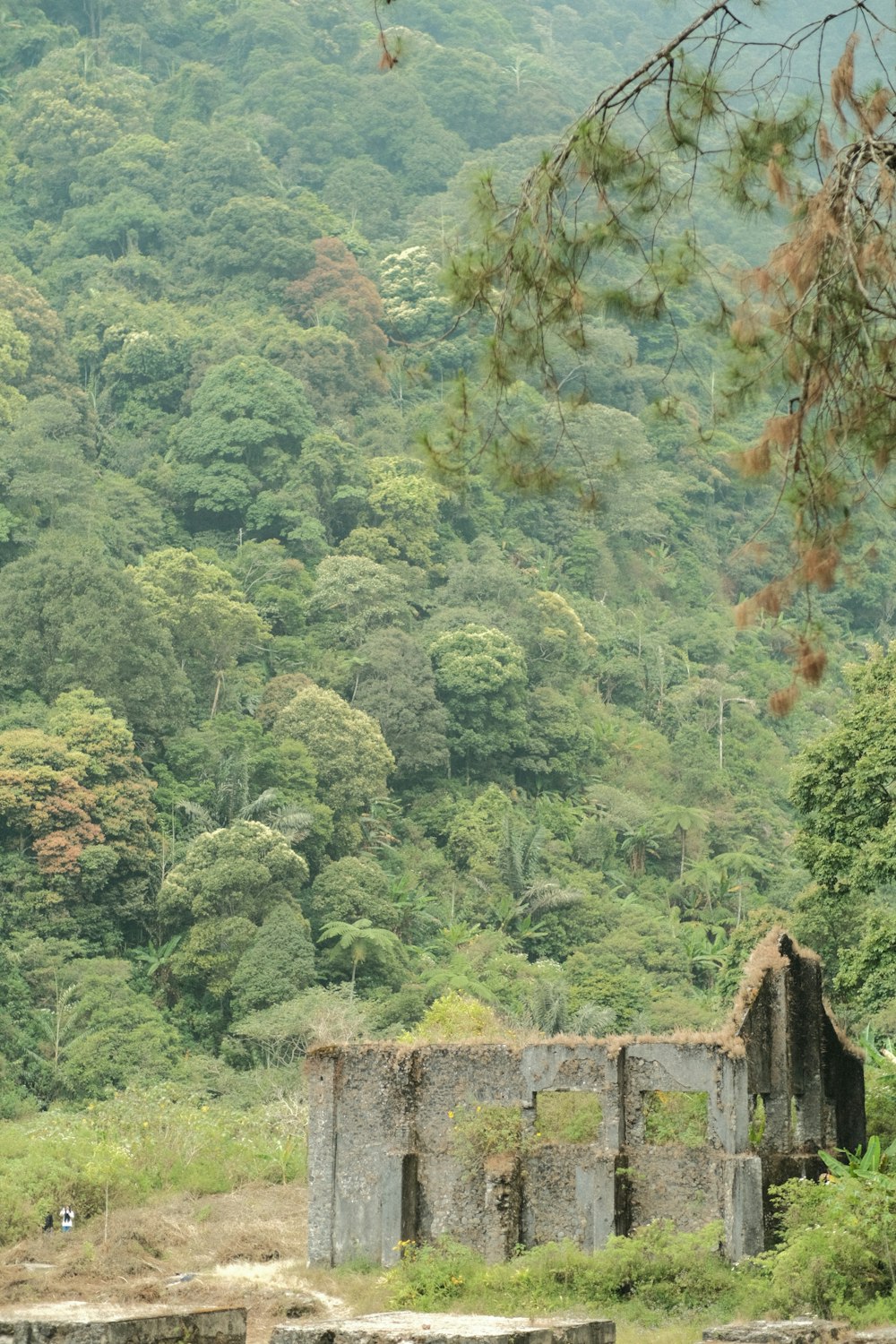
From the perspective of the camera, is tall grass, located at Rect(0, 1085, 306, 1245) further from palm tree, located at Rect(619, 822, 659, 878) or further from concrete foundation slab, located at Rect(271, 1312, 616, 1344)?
palm tree, located at Rect(619, 822, 659, 878)

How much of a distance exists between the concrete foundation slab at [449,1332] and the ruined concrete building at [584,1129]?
41.0ft

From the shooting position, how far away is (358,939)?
4481cm

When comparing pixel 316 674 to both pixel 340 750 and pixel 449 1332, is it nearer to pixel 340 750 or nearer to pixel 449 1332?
pixel 340 750

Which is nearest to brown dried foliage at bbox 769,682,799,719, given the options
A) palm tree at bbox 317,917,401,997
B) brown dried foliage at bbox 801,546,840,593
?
brown dried foliage at bbox 801,546,840,593

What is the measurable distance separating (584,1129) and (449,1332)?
1507 centimetres

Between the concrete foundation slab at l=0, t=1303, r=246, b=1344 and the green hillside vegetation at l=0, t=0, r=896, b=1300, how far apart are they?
15.7m

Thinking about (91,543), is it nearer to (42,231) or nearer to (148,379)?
(148,379)

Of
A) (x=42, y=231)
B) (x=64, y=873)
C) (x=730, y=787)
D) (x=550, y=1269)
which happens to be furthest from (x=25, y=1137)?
(x=42, y=231)

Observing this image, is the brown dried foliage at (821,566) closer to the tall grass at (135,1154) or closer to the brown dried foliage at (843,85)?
the brown dried foliage at (843,85)

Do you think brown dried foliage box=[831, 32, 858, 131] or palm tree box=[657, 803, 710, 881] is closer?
brown dried foliage box=[831, 32, 858, 131]

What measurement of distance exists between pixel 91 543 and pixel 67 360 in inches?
698

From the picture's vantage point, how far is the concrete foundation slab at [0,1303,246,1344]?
627 cm

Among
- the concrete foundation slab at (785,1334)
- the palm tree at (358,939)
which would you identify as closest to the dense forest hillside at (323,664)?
the palm tree at (358,939)

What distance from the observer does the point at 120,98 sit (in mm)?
Result: 87000
